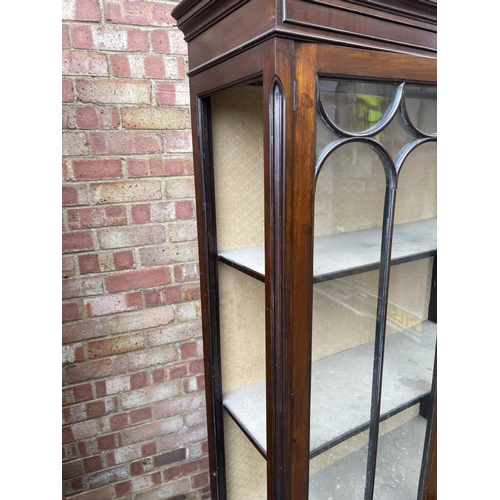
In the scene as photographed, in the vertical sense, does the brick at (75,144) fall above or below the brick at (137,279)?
above

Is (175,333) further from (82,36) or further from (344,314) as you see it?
(82,36)

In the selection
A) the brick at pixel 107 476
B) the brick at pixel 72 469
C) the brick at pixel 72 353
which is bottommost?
the brick at pixel 107 476

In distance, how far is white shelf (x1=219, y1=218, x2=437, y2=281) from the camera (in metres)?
0.71

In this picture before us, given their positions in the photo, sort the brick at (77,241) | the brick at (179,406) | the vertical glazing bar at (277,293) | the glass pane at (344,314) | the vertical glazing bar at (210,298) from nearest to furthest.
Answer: the vertical glazing bar at (277,293) < the glass pane at (344,314) < the vertical glazing bar at (210,298) < the brick at (77,241) < the brick at (179,406)

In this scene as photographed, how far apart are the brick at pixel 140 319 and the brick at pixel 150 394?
0.21 meters

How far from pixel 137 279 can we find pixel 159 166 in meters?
0.34

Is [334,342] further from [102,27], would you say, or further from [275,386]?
[102,27]

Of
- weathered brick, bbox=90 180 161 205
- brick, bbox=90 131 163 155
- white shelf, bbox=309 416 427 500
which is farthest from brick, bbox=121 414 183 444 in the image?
brick, bbox=90 131 163 155

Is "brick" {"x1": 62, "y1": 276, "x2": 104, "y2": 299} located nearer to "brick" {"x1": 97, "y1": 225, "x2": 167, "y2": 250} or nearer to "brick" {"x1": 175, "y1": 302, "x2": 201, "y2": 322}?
"brick" {"x1": 97, "y1": 225, "x2": 167, "y2": 250}

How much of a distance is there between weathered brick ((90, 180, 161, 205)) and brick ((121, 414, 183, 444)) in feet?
2.39

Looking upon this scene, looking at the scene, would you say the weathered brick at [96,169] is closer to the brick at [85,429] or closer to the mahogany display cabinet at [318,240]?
the mahogany display cabinet at [318,240]

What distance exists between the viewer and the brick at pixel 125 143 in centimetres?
104

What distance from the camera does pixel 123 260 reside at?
113cm

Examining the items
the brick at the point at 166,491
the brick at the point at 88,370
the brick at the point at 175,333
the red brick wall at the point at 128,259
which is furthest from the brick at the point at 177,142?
the brick at the point at 166,491
